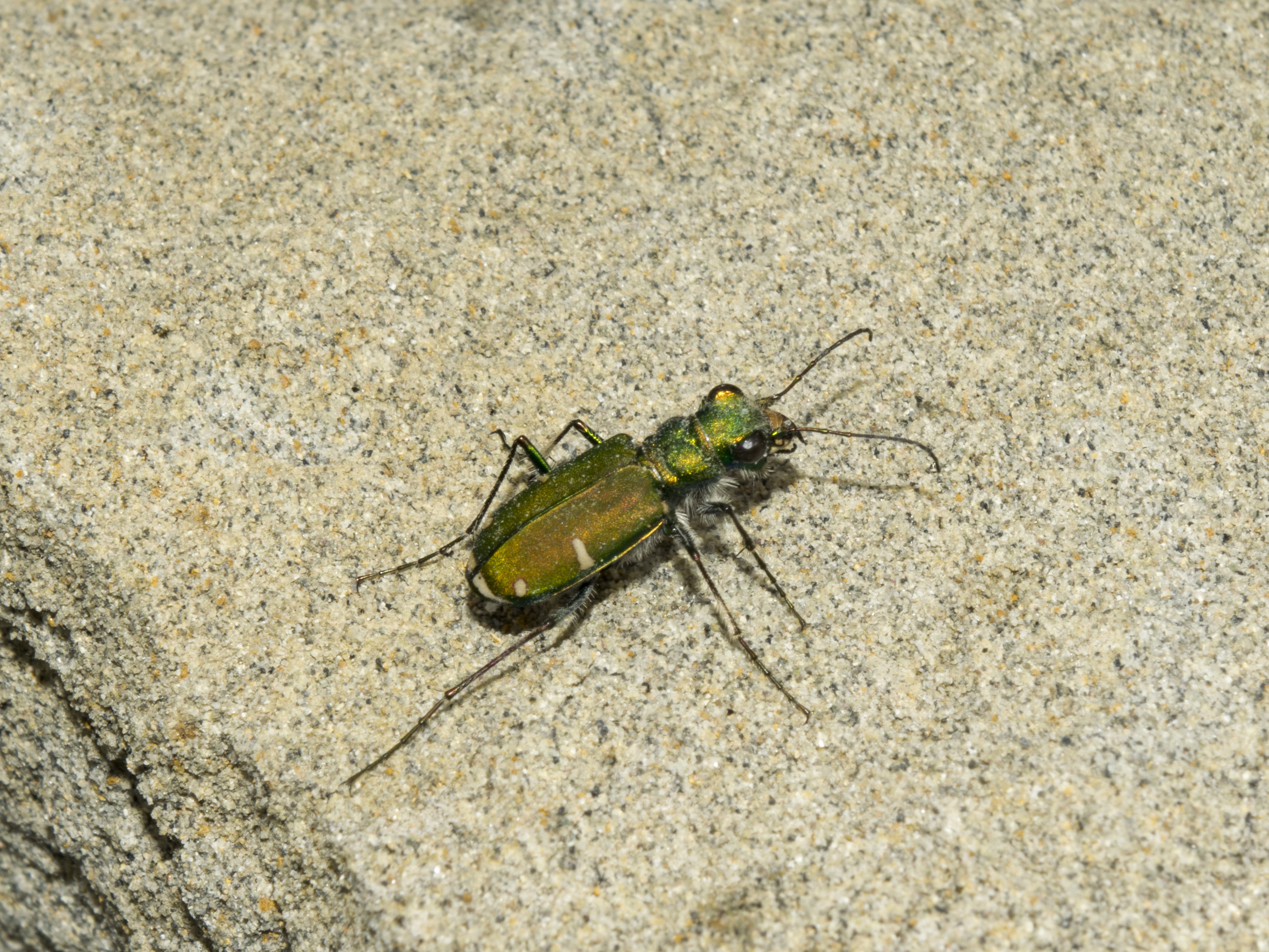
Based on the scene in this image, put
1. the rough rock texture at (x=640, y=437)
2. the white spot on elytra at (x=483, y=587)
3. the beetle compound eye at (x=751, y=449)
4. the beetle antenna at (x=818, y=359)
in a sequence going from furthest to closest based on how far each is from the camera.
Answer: the beetle antenna at (x=818, y=359)
the beetle compound eye at (x=751, y=449)
the white spot on elytra at (x=483, y=587)
the rough rock texture at (x=640, y=437)

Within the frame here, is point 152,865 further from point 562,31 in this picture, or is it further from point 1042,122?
point 1042,122

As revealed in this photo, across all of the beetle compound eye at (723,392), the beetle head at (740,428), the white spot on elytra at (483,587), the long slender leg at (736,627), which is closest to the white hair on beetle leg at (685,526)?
the long slender leg at (736,627)

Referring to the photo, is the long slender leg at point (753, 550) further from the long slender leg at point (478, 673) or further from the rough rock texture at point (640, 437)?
the long slender leg at point (478, 673)

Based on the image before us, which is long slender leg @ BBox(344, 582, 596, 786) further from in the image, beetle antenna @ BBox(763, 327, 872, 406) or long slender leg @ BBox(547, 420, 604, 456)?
beetle antenna @ BBox(763, 327, 872, 406)

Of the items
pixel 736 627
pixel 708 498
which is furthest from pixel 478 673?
pixel 708 498

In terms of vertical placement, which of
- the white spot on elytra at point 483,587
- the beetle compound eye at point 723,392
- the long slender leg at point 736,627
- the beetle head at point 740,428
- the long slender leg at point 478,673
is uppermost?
the white spot on elytra at point 483,587

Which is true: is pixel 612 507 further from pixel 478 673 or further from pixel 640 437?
pixel 478 673
